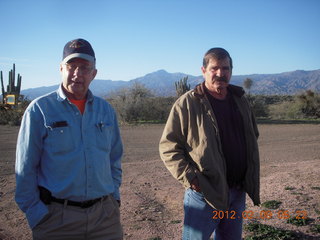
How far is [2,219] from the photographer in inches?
188

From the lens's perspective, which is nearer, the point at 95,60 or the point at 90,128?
the point at 90,128

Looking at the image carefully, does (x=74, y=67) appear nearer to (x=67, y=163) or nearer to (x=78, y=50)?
(x=78, y=50)

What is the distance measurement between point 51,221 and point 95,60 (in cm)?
126

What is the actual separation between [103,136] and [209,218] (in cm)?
112

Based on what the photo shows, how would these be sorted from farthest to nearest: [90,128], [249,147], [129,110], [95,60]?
1. [129,110]
2. [249,147]
3. [95,60]
4. [90,128]

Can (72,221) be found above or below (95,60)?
below

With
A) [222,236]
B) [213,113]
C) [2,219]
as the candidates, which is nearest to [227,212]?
[222,236]

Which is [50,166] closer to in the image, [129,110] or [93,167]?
[93,167]

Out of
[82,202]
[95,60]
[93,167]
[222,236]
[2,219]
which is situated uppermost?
[95,60]

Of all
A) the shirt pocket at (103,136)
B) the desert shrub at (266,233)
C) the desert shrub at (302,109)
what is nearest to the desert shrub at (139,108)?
the desert shrub at (302,109)

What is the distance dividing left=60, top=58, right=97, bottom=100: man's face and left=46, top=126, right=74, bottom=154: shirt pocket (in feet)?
1.09

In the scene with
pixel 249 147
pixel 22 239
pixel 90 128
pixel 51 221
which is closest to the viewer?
pixel 51 221

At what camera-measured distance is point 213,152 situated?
264cm

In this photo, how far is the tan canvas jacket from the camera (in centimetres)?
262
